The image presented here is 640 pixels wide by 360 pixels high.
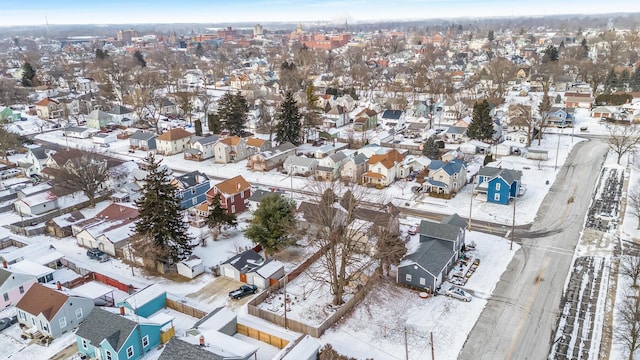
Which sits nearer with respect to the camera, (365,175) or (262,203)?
(262,203)

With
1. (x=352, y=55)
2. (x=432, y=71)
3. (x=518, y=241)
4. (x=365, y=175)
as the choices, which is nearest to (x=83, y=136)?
(x=365, y=175)

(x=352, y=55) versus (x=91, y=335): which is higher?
(x=352, y=55)

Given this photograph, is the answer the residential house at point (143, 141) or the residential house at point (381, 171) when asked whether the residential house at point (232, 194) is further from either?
the residential house at point (143, 141)

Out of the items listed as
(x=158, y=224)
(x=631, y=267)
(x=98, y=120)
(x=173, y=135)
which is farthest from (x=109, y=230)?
(x=98, y=120)

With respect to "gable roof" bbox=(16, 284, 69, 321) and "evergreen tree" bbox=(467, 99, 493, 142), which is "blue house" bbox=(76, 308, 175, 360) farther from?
"evergreen tree" bbox=(467, 99, 493, 142)

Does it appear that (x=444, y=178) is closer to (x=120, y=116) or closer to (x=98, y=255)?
(x=98, y=255)

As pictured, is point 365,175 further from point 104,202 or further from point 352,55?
point 352,55

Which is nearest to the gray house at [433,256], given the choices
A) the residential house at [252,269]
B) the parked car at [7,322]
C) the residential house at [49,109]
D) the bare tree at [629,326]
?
the residential house at [252,269]
